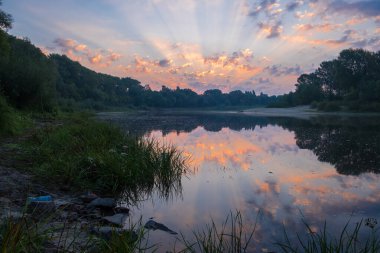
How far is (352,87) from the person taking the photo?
5541 cm

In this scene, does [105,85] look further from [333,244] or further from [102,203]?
[333,244]

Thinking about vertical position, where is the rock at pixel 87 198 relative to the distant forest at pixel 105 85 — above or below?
below

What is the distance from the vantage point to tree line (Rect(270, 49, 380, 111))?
50.0 meters

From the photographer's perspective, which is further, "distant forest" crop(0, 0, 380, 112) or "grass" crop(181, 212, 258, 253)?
"distant forest" crop(0, 0, 380, 112)

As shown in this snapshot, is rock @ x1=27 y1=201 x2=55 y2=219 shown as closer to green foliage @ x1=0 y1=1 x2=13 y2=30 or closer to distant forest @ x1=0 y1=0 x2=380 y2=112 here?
distant forest @ x1=0 y1=0 x2=380 y2=112

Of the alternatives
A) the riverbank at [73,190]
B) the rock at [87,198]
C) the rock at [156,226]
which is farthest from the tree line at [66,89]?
the rock at [156,226]

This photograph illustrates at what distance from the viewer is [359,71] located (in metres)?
57.1

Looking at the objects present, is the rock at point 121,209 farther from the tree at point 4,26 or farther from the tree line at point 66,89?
the tree at point 4,26

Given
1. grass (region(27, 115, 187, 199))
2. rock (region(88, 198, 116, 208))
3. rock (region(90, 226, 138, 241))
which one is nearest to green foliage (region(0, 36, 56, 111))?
grass (region(27, 115, 187, 199))

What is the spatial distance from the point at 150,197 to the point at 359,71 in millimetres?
59588

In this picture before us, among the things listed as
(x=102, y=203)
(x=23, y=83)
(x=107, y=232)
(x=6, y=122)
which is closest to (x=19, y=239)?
(x=107, y=232)

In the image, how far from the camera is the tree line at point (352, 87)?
1968 inches

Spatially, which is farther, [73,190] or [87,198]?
[73,190]

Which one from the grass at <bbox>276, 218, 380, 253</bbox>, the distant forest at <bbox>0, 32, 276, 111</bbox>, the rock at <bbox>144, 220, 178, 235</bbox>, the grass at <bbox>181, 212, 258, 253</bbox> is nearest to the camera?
the grass at <bbox>276, 218, 380, 253</bbox>
